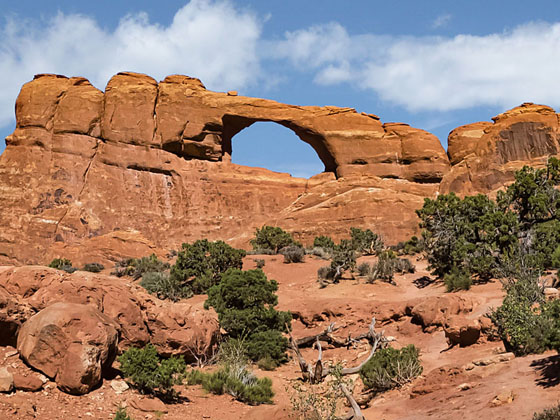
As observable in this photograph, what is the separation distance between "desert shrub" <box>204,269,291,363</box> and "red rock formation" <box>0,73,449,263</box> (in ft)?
68.8

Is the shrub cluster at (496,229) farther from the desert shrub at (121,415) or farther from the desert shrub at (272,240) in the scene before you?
the desert shrub at (121,415)

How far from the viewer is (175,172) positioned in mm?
42594

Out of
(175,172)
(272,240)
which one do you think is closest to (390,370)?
(272,240)

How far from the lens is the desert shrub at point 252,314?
1427cm

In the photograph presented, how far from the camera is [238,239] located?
137ft

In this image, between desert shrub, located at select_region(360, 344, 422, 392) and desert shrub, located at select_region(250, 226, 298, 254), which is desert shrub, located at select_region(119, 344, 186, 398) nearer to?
desert shrub, located at select_region(360, 344, 422, 392)

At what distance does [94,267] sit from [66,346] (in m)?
24.4

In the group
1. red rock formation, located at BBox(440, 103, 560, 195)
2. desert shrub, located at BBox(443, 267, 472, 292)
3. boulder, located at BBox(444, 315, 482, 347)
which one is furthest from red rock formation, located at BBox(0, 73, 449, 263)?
boulder, located at BBox(444, 315, 482, 347)

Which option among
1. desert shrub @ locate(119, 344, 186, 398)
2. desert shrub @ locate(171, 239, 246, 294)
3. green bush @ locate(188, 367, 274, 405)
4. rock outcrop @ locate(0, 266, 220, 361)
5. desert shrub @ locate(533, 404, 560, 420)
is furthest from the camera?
desert shrub @ locate(171, 239, 246, 294)

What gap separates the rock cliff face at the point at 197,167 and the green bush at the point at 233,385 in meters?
26.7

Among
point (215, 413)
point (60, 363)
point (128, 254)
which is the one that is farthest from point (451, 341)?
point (128, 254)

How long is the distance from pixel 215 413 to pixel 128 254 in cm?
2706

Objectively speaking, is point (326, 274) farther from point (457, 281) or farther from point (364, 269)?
point (457, 281)

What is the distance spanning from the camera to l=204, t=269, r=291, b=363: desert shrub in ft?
46.8
